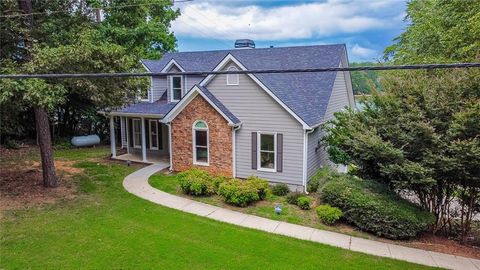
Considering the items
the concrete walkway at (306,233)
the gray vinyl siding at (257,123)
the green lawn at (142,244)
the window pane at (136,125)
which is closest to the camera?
the green lawn at (142,244)

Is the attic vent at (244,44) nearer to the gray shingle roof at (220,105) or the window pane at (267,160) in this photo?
the gray shingle roof at (220,105)

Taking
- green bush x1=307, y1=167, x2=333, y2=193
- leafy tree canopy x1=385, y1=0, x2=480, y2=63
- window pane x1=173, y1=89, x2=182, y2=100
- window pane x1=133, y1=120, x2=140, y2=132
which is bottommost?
green bush x1=307, y1=167, x2=333, y2=193

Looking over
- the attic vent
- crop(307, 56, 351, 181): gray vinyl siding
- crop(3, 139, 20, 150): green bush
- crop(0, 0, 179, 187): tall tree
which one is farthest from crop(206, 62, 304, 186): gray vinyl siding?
crop(3, 139, 20, 150): green bush

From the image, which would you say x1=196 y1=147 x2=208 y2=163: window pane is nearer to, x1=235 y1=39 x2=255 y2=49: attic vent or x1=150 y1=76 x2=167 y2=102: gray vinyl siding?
x1=150 y1=76 x2=167 y2=102: gray vinyl siding

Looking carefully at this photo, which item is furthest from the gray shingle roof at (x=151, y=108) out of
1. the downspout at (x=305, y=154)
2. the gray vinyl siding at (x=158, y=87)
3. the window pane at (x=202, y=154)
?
the downspout at (x=305, y=154)

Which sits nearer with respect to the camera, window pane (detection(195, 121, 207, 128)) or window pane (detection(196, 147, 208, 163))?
window pane (detection(195, 121, 207, 128))

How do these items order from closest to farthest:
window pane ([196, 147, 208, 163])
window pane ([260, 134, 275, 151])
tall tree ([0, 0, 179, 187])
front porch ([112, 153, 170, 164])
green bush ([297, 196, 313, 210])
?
1. tall tree ([0, 0, 179, 187])
2. green bush ([297, 196, 313, 210])
3. window pane ([260, 134, 275, 151])
4. window pane ([196, 147, 208, 163])
5. front porch ([112, 153, 170, 164])

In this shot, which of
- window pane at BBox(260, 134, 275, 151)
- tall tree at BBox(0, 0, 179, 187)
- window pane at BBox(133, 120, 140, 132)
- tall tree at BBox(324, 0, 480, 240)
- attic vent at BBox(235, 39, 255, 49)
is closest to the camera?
tall tree at BBox(324, 0, 480, 240)
